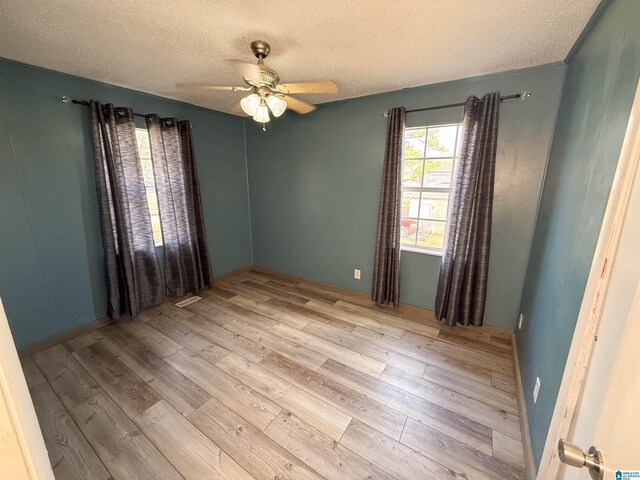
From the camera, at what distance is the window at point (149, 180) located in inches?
104

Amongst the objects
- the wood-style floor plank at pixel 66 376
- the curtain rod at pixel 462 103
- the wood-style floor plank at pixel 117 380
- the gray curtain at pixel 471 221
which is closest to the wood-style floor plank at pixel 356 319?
the gray curtain at pixel 471 221

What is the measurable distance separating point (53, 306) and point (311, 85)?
9.40ft

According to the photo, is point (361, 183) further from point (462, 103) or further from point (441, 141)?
point (462, 103)

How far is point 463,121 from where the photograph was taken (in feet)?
6.95

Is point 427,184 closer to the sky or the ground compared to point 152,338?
A: closer to the sky

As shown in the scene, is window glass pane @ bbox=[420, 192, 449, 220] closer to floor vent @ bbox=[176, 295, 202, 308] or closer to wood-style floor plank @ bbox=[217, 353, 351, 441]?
wood-style floor plank @ bbox=[217, 353, 351, 441]

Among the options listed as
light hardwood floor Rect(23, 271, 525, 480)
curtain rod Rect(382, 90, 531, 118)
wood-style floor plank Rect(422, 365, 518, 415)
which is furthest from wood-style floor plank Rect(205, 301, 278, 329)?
curtain rod Rect(382, 90, 531, 118)

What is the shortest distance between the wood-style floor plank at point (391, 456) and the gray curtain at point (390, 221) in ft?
4.80

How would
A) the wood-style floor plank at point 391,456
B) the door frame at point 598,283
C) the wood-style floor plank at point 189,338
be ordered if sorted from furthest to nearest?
1. the wood-style floor plank at point 189,338
2. the wood-style floor plank at point 391,456
3. the door frame at point 598,283

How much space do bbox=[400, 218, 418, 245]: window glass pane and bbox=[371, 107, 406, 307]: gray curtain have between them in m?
0.18

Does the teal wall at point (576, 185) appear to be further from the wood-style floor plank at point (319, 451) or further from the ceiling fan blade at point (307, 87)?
the ceiling fan blade at point (307, 87)

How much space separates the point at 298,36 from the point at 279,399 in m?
2.38

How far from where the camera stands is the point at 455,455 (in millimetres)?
1317

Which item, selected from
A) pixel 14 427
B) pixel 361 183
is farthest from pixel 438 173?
pixel 14 427
